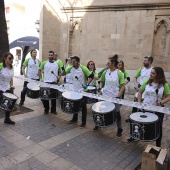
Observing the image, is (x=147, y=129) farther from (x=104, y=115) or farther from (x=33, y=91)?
(x=33, y=91)

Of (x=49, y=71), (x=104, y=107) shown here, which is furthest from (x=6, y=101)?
(x=104, y=107)

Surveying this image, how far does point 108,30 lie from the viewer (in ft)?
36.1

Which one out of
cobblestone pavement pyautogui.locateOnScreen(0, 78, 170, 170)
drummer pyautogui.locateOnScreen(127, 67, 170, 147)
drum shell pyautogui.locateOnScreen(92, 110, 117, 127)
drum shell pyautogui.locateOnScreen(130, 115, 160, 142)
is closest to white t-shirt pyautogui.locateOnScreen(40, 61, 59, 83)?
cobblestone pavement pyautogui.locateOnScreen(0, 78, 170, 170)

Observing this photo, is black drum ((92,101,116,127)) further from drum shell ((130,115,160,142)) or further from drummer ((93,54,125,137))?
drum shell ((130,115,160,142))

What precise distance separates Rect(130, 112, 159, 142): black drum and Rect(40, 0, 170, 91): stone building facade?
6.66 meters

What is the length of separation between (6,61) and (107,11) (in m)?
7.05

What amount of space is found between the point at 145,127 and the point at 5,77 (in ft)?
11.6

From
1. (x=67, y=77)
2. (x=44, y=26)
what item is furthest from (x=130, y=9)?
(x=67, y=77)

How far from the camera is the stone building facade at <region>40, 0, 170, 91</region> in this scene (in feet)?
33.2

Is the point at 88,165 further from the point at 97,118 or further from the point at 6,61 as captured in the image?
the point at 6,61

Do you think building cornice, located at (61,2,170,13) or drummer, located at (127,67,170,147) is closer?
drummer, located at (127,67,170,147)

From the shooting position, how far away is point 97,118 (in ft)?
15.1

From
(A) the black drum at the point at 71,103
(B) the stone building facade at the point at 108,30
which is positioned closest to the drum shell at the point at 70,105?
(A) the black drum at the point at 71,103

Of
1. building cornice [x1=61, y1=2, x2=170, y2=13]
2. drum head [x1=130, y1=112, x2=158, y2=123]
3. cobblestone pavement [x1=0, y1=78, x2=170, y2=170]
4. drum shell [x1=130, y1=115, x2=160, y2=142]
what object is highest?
building cornice [x1=61, y1=2, x2=170, y2=13]
